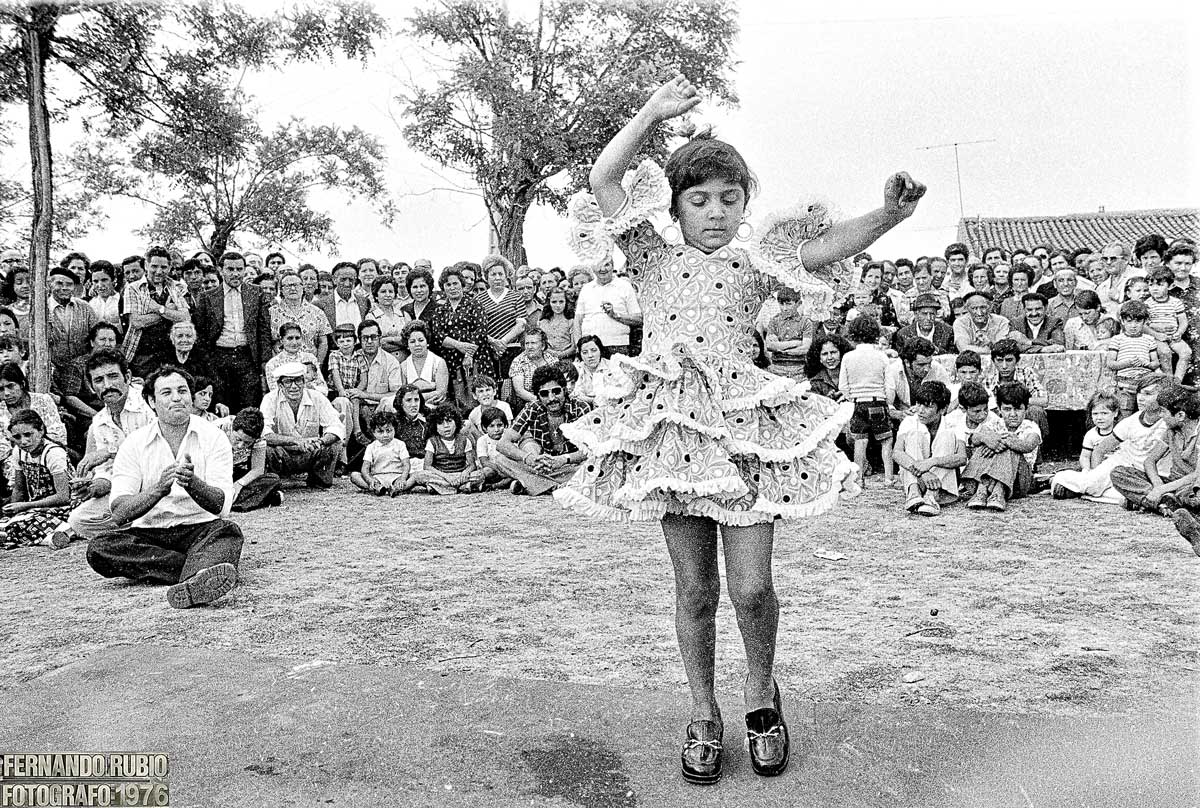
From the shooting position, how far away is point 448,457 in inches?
338

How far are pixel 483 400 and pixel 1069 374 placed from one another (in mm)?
4868

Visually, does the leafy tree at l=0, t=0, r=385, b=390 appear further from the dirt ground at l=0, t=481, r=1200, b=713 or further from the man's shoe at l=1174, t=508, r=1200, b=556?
the man's shoe at l=1174, t=508, r=1200, b=556

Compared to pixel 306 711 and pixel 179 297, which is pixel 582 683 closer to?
pixel 306 711

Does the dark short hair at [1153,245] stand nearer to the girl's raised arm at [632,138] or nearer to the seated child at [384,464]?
the seated child at [384,464]

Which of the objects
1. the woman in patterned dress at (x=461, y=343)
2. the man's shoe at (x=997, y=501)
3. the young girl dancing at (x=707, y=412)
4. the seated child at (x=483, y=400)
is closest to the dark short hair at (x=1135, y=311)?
the man's shoe at (x=997, y=501)

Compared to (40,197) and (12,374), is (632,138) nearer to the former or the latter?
(12,374)

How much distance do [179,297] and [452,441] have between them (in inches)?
102

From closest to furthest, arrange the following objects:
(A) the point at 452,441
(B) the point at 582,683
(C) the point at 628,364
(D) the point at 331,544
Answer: (C) the point at 628,364 → (B) the point at 582,683 → (D) the point at 331,544 → (A) the point at 452,441

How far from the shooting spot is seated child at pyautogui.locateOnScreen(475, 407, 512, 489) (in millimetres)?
8438

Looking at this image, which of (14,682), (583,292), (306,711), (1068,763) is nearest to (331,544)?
(14,682)

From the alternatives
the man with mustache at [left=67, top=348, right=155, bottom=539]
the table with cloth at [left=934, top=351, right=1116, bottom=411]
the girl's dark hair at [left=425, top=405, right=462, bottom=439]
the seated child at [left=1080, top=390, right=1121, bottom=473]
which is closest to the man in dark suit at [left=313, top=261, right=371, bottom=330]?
the girl's dark hair at [left=425, top=405, right=462, bottom=439]

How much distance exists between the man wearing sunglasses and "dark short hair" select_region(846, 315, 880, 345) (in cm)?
230

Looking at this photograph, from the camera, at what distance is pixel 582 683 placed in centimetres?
334

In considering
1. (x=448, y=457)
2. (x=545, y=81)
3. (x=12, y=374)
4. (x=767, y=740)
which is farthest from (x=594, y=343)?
(x=545, y=81)
